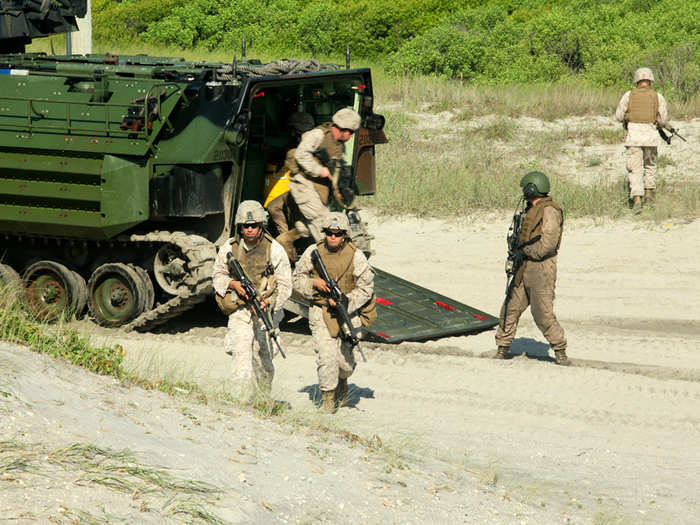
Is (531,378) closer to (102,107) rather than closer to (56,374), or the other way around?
(56,374)

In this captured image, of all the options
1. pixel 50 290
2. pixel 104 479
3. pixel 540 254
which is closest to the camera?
pixel 104 479

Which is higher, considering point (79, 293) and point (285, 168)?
point (285, 168)

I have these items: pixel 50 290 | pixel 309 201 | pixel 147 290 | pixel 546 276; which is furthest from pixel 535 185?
pixel 50 290

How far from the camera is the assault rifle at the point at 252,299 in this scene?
25.7ft

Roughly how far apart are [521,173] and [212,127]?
26.2ft

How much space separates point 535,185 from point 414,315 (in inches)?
80.6

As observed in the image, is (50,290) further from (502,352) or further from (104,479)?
(104,479)

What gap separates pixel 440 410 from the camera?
8555 millimetres

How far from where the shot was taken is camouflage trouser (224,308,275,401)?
25.8 ft

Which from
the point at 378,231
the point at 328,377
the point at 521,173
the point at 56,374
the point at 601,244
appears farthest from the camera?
the point at 521,173

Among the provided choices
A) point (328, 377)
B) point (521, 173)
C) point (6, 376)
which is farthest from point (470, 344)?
point (521, 173)

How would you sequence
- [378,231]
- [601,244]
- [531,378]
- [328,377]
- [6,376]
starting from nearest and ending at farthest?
[6,376]
[328,377]
[531,378]
[601,244]
[378,231]

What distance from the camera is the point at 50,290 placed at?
37.0 ft

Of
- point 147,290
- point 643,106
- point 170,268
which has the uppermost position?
point 643,106
